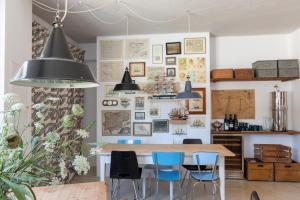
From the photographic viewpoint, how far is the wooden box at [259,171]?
479cm

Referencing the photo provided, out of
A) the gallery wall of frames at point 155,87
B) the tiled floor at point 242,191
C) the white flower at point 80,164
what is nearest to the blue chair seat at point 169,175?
the tiled floor at point 242,191

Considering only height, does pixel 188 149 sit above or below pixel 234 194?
above

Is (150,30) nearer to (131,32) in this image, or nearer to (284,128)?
(131,32)

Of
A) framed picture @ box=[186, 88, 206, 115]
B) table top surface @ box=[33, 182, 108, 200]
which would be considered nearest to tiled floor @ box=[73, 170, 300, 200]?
framed picture @ box=[186, 88, 206, 115]

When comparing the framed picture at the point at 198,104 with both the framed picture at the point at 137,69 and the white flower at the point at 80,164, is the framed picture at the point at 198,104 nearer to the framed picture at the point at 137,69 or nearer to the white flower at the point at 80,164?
the framed picture at the point at 137,69

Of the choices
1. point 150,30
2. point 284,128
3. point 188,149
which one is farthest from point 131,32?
point 284,128

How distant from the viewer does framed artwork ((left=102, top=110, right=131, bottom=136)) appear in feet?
17.1

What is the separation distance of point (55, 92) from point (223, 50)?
3.58 m

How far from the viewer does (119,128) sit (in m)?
5.24

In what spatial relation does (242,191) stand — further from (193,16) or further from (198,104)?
(193,16)

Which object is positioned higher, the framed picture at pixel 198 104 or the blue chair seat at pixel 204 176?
the framed picture at pixel 198 104

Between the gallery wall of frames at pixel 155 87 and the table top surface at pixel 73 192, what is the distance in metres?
3.20

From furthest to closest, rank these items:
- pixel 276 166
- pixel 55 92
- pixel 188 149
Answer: pixel 276 166 → pixel 55 92 → pixel 188 149

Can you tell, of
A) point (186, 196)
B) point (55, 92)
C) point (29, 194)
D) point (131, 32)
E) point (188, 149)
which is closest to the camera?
point (29, 194)
